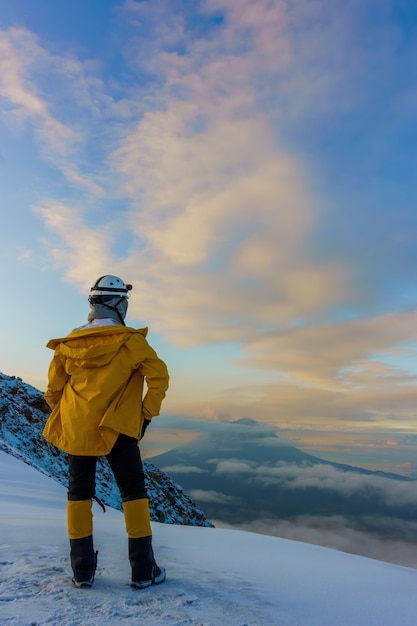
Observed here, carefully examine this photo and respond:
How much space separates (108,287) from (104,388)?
3.44ft

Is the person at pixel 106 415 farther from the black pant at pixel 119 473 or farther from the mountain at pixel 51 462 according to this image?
the mountain at pixel 51 462

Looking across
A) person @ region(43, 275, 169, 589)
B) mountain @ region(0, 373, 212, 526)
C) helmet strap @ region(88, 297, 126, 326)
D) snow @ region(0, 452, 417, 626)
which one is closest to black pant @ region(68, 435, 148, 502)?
person @ region(43, 275, 169, 589)

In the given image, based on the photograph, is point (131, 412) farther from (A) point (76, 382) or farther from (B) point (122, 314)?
(B) point (122, 314)

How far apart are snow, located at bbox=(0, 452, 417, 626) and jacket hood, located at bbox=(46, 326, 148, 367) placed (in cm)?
173

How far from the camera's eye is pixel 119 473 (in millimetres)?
3842

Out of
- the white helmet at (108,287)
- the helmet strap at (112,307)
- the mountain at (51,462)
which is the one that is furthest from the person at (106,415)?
the mountain at (51,462)

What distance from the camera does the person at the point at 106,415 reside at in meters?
3.72

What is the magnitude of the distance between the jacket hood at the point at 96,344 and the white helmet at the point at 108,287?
0.48 meters

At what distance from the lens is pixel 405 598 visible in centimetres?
378

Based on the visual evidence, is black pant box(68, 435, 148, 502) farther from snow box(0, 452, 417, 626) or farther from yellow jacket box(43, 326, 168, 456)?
snow box(0, 452, 417, 626)

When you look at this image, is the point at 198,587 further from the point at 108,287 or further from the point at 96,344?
the point at 108,287

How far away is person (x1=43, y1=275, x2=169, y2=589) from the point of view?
3.72m

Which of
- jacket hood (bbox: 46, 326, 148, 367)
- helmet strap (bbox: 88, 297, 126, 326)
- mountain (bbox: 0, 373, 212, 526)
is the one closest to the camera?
jacket hood (bbox: 46, 326, 148, 367)

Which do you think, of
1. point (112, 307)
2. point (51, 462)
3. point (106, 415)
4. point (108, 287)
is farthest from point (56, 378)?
point (51, 462)
